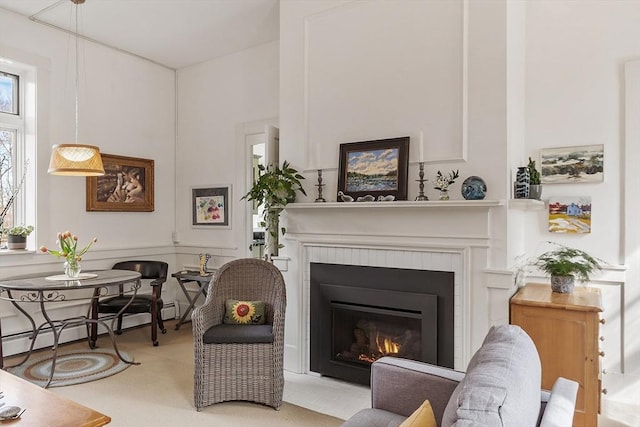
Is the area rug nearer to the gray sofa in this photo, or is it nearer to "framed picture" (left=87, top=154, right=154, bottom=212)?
"framed picture" (left=87, top=154, right=154, bottom=212)

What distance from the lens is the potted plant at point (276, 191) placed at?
3.48 m

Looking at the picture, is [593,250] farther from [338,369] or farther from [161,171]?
[161,171]

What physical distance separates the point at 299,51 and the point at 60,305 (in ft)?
11.5

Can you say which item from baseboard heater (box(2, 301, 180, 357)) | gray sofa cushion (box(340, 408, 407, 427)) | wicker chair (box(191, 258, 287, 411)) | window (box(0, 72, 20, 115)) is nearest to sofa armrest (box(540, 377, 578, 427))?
gray sofa cushion (box(340, 408, 407, 427))

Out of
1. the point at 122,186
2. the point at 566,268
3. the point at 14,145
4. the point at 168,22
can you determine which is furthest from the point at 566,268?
the point at 14,145

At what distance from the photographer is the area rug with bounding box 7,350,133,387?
3.38m

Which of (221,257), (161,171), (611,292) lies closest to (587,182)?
(611,292)

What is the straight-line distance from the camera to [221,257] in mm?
5082

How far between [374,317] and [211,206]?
274 cm

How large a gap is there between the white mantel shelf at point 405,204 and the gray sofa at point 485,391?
3.91 ft

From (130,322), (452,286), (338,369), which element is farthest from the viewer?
(130,322)

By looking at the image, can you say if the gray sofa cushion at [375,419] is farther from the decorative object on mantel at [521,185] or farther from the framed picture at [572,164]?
the framed picture at [572,164]

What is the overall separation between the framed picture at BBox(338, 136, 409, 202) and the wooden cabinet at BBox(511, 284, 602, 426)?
1.13 m

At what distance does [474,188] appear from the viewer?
9.10ft
